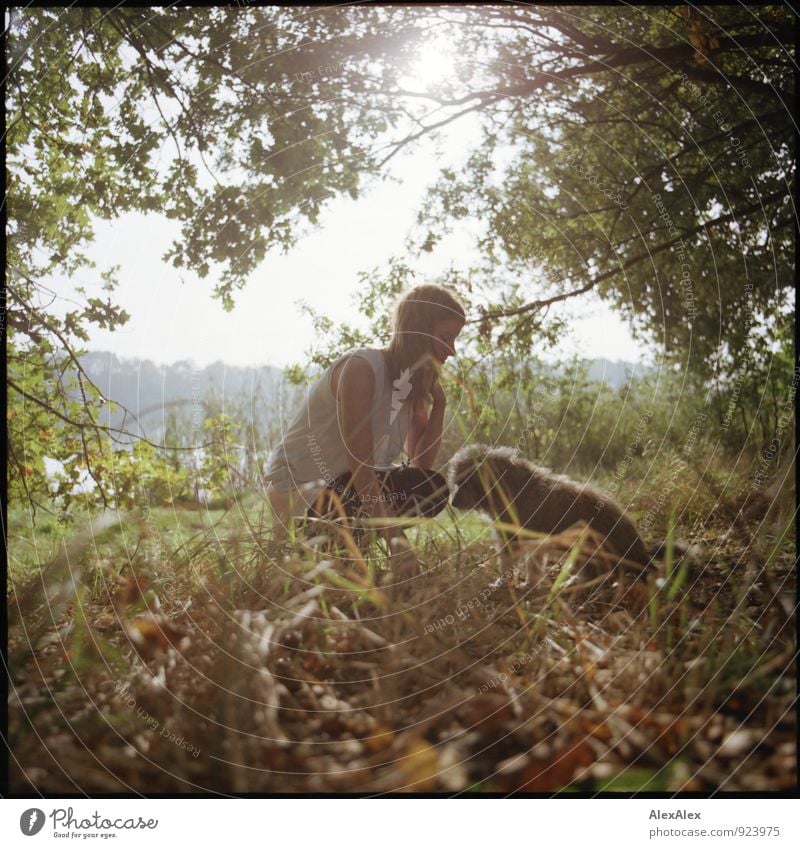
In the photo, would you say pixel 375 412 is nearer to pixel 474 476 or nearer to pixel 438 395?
pixel 438 395

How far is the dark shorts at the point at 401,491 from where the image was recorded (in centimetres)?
347

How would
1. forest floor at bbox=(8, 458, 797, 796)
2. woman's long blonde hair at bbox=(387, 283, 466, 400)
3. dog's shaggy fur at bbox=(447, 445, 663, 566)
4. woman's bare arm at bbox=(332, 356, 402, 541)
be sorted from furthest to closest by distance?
woman's long blonde hair at bbox=(387, 283, 466, 400), woman's bare arm at bbox=(332, 356, 402, 541), dog's shaggy fur at bbox=(447, 445, 663, 566), forest floor at bbox=(8, 458, 797, 796)

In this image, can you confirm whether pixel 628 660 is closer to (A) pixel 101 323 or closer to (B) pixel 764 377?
(A) pixel 101 323

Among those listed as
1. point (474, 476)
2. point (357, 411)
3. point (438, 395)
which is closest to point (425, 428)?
point (438, 395)

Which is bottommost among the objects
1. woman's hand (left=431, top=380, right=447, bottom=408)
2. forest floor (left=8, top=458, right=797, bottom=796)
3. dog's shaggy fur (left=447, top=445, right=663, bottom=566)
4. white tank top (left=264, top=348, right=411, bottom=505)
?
forest floor (left=8, top=458, right=797, bottom=796)

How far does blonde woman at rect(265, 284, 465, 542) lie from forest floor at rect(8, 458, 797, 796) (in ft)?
2.74

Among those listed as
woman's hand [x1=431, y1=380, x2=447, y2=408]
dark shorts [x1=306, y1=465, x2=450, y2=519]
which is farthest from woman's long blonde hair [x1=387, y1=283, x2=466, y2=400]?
dark shorts [x1=306, y1=465, x2=450, y2=519]

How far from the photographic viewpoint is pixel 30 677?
2.30m

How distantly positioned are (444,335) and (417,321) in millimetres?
200

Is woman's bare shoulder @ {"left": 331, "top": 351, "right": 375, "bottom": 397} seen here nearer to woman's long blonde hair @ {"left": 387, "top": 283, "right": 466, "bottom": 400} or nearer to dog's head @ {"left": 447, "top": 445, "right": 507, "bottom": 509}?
woman's long blonde hair @ {"left": 387, "top": 283, "right": 466, "bottom": 400}

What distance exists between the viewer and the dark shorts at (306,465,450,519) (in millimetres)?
3475

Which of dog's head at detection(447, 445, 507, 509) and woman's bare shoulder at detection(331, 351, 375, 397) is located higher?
woman's bare shoulder at detection(331, 351, 375, 397)
